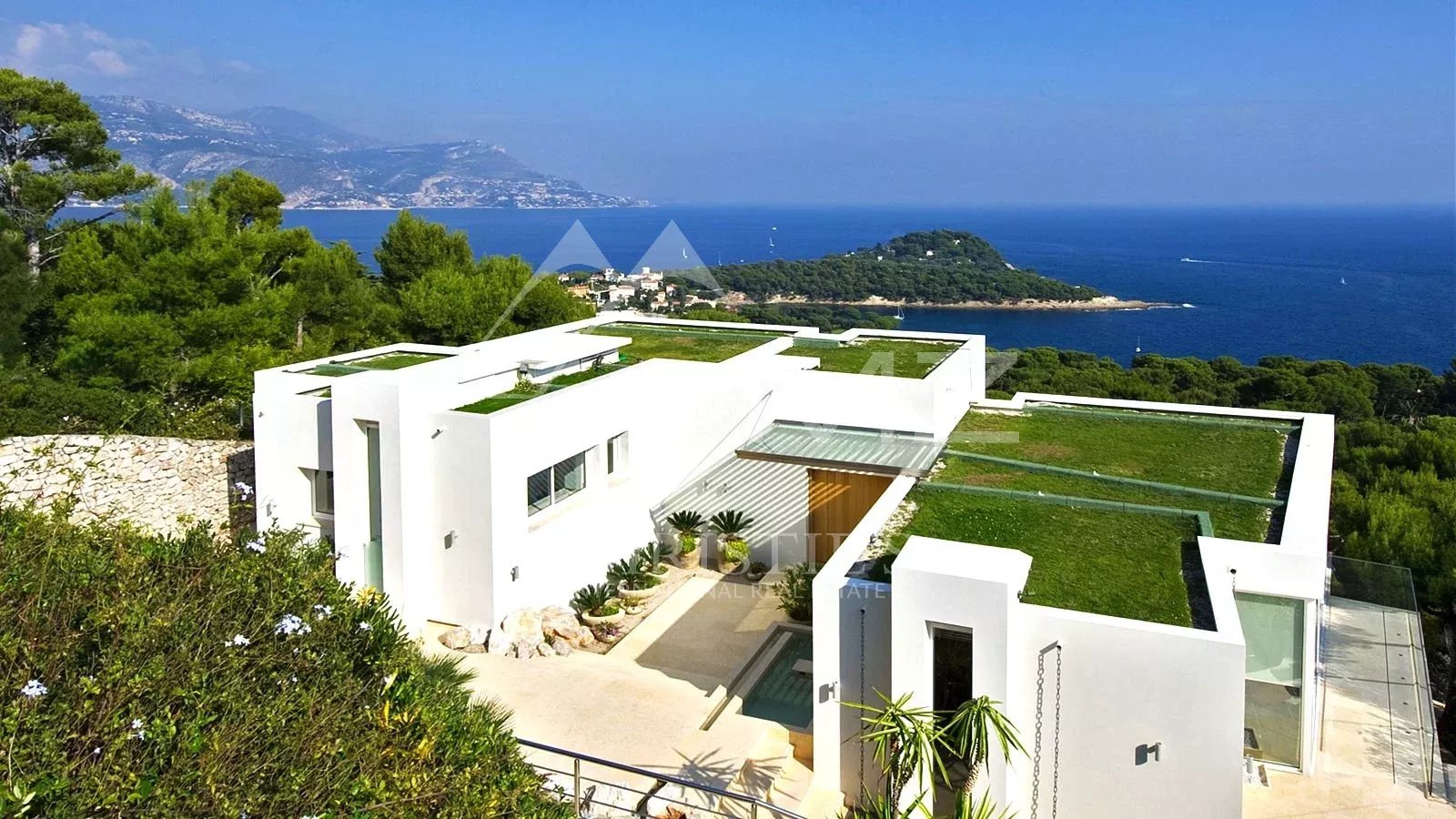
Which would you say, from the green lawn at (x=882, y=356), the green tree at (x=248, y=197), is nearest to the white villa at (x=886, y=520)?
the green lawn at (x=882, y=356)

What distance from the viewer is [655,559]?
19.2m

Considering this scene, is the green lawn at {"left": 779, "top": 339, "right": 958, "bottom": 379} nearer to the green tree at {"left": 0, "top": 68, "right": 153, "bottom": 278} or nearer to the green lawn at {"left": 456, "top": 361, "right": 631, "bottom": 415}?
the green lawn at {"left": 456, "top": 361, "right": 631, "bottom": 415}

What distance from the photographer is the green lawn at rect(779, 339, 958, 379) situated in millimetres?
20719

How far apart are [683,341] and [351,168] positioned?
366ft

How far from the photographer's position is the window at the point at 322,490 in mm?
17469

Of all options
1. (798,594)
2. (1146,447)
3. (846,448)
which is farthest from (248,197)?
(1146,447)

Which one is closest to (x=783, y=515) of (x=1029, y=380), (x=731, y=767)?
(x=731, y=767)

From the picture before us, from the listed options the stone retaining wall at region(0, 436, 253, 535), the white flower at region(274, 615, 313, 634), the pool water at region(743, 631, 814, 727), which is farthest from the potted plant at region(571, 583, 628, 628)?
the white flower at region(274, 615, 313, 634)

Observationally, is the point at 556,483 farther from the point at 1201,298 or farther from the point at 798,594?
the point at 1201,298

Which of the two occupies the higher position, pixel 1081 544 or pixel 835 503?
pixel 1081 544

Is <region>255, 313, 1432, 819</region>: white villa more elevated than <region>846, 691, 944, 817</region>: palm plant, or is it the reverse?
<region>255, 313, 1432, 819</region>: white villa

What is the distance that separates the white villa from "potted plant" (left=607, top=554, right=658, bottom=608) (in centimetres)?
31

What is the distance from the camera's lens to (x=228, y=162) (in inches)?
3898

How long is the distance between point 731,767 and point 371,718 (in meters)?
6.46
